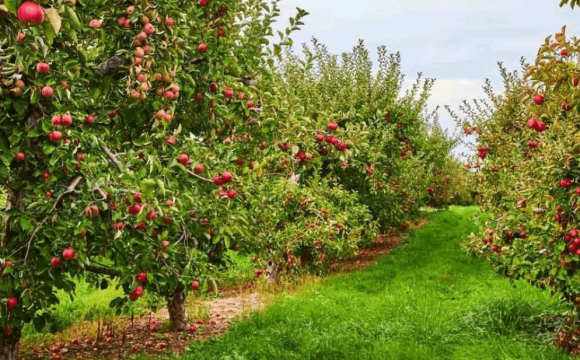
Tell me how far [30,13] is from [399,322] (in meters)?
7.10

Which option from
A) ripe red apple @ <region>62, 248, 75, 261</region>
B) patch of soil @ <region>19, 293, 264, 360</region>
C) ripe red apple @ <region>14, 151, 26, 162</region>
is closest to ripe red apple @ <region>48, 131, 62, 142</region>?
ripe red apple @ <region>14, 151, 26, 162</region>

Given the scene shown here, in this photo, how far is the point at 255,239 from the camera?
8.64 meters

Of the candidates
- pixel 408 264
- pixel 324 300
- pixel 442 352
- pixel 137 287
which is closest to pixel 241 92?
pixel 137 287

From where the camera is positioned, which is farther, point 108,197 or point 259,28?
point 259,28

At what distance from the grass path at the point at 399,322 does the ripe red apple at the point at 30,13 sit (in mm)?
5378

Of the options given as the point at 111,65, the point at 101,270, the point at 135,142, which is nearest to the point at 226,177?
the point at 135,142

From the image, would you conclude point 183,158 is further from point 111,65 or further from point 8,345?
point 8,345

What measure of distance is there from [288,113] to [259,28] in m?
1.28

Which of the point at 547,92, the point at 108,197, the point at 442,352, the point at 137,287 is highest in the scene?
the point at 547,92

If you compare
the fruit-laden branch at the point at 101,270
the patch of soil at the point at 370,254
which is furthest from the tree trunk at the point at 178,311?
the patch of soil at the point at 370,254

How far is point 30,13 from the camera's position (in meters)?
1.61

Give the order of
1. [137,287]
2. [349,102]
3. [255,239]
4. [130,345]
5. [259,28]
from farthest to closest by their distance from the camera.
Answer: [349,102] < [255,239] < [130,345] < [259,28] < [137,287]

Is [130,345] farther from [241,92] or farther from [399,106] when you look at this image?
[399,106]

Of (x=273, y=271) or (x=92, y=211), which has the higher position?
(x=92, y=211)
